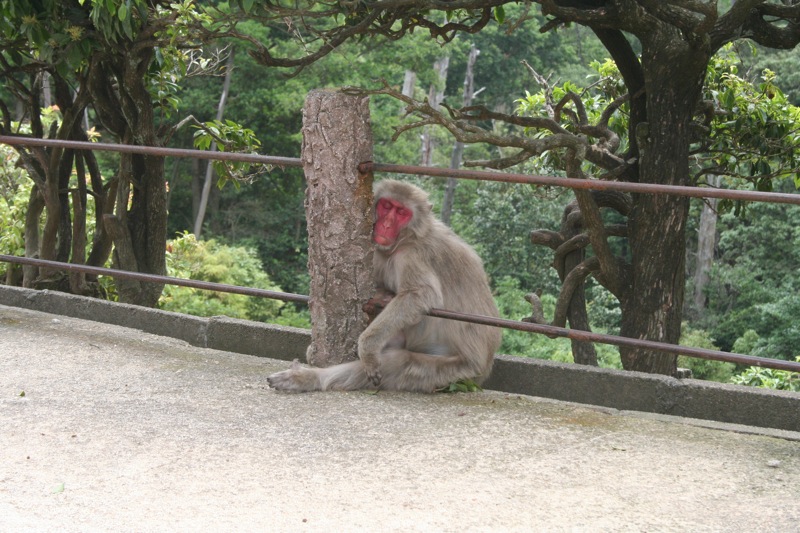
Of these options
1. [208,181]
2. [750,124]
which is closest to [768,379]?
[750,124]

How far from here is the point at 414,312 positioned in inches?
157

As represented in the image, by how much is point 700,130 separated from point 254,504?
5315 millimetres

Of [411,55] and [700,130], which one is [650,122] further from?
[411,55]

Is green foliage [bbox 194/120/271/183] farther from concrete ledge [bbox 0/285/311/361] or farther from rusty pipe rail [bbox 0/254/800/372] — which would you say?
rusty pipe rail [bbox 0/254/800/372]

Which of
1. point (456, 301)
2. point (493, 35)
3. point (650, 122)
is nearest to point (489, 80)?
point (493, 35)

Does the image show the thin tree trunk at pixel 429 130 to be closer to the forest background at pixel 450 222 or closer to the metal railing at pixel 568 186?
the forest background at pixel 450 222

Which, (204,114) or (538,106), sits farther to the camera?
(204,114)

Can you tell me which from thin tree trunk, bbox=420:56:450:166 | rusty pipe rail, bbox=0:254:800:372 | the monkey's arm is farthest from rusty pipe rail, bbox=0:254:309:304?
thin tree trunk, bbox=420:56:450:166

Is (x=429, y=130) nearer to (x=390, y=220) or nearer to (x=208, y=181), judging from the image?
(x=208, y=181)

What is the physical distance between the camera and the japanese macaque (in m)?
3.98

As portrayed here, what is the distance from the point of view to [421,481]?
2.86 m

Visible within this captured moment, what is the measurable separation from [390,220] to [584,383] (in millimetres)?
1157

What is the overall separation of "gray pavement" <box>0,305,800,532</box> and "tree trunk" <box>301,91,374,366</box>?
0.38 m

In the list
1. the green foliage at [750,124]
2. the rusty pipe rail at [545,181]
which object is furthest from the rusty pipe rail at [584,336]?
the green foliage at [750,124]
